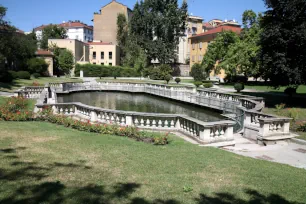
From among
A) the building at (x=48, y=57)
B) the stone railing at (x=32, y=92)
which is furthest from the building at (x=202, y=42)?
the stone railing at (x=32, y=92)

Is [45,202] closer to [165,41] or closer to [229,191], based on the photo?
[229,191]

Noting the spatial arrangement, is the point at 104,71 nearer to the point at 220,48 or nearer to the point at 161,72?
the point at 161,72

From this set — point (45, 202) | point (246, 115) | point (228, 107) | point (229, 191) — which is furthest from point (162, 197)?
point (228, 107)

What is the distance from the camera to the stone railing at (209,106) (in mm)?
11141

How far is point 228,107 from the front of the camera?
911 inches

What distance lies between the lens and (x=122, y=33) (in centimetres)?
7769

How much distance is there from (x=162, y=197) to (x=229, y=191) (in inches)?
53.1

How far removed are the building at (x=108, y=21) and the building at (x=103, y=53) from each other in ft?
27.1

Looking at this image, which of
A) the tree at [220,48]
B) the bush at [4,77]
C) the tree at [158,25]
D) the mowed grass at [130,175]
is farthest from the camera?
the tree at [158,25]

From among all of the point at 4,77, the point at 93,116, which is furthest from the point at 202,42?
the point at 93,116

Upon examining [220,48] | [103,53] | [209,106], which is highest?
[103,53]

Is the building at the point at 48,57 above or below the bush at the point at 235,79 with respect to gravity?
above

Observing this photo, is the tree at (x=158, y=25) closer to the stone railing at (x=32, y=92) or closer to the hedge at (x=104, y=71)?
the hedge at (x=104, y=71)

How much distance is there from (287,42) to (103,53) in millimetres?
59539
